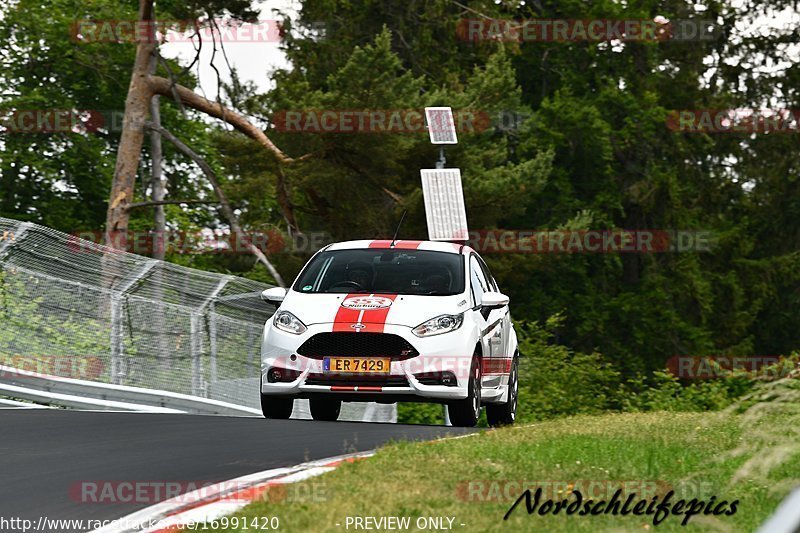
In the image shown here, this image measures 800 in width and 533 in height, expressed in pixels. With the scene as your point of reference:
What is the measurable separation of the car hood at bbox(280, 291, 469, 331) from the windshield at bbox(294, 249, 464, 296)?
14.7 inches

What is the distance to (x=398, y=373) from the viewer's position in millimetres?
13742

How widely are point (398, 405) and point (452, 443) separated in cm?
1603

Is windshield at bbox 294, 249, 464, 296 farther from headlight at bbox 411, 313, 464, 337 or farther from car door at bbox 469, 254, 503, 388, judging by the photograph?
headlight at bbox 411, 313, 464, 337

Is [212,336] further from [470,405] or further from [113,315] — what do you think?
[470,405]

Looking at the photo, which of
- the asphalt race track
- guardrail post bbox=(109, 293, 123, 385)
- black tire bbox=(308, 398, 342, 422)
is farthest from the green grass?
guardrail post bbox=(109, 293, 123, 385)

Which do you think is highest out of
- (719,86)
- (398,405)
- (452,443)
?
(719,86)

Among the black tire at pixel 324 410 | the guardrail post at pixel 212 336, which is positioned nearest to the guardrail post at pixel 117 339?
the guardrail post at pixel 212 336

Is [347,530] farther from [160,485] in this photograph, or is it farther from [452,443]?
[452,443]

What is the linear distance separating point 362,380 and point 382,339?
1.46ft

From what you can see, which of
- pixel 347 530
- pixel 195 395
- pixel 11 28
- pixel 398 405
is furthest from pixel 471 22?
pixel 347 530

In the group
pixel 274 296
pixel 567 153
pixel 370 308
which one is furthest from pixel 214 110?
pixel 567 153

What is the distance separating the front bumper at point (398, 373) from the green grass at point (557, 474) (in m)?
1.40

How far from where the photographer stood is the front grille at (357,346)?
13773mm

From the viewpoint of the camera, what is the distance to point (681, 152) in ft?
174
